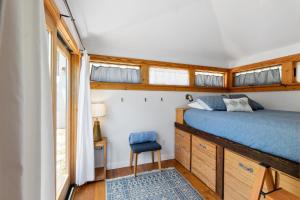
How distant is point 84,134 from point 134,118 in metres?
0.96

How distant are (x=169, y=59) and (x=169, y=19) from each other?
989 millimetres

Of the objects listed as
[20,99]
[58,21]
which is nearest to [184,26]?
[58,21]

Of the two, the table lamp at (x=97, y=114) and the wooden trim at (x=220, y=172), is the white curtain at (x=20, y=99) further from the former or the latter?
the wooden trim at (x=220, y=172)

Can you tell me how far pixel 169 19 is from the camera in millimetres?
2084

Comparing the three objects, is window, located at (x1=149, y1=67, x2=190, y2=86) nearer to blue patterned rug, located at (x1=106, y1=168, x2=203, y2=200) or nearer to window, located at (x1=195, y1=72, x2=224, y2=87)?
window, located at (x1=195, y1=72, x2=224, y2=87)

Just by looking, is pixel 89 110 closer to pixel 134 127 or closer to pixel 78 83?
pixel 78 83

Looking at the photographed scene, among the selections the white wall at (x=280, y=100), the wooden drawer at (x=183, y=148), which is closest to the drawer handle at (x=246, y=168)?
the wooden drawer at (x=183, y=148)

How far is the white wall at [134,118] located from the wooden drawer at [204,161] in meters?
0.72

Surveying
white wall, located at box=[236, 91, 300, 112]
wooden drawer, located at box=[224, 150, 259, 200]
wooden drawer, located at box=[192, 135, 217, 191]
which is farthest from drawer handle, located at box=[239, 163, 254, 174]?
white wall, located at box=[236, 91, 300, 112]

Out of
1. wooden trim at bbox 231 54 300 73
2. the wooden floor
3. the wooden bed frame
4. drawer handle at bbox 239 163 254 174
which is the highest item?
wooden trim at bbox 231 54 300 73

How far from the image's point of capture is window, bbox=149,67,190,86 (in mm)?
2961

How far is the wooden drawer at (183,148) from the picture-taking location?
2.51 metres

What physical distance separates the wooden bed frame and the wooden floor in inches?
6.9

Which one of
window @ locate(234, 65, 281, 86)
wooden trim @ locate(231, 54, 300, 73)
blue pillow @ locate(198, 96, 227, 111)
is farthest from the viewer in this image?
window @ locate(234, 65, 281, 86)
